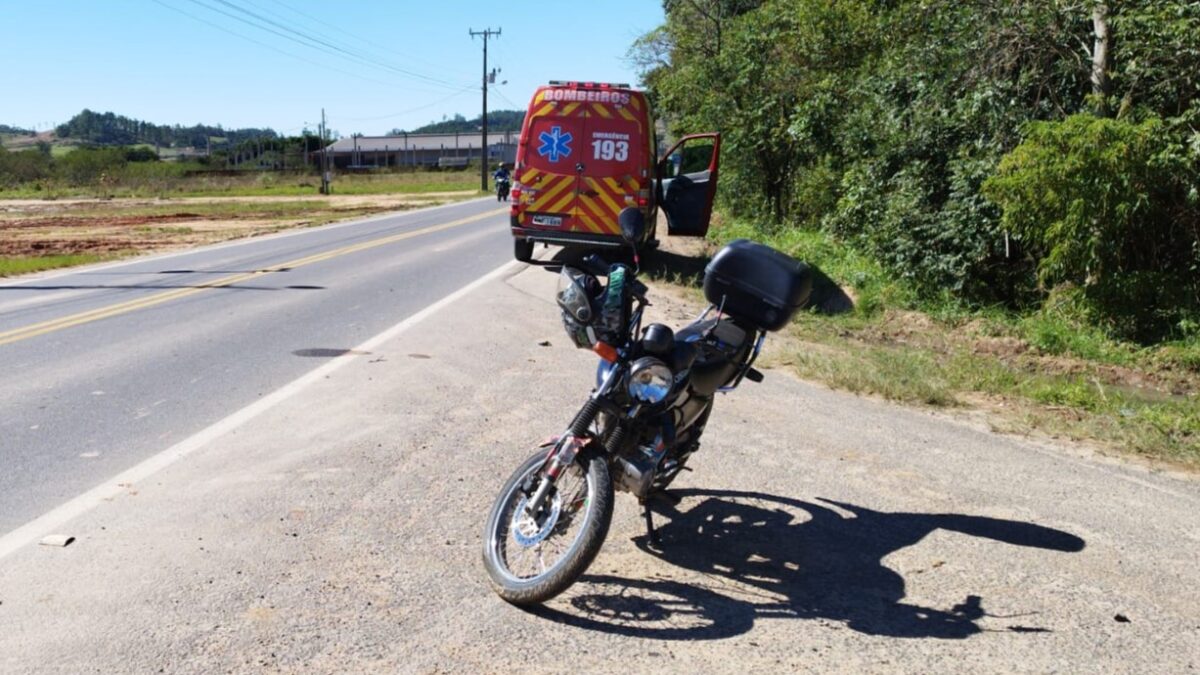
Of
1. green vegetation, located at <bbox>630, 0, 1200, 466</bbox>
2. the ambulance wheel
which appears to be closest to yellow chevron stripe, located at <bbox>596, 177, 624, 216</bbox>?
the ambulance wheel

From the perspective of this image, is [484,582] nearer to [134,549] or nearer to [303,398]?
[134,549]

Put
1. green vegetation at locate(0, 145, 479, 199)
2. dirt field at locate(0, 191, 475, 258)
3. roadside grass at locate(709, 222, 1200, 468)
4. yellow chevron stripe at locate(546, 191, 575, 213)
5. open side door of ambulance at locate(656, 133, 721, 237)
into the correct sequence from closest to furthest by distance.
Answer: roadside grass at locate(709, 222, 1200, 468), open side door of ambulance at locate(656, 133, 721, 237), yellow chevron stripe at locate(546, 191, 575, 213), dirt field at locate(0, 191, 475, 258), green vegetation at locate(0, 145, 479, 199)

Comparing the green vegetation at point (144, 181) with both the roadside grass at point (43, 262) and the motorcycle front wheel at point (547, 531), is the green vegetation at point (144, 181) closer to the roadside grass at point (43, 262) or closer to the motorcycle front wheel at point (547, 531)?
the roadside grass at point (43, 262)

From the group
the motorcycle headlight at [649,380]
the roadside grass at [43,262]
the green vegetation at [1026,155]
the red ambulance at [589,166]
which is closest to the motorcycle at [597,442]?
the motorcycle headlight at [649,380]

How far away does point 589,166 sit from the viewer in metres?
14.3

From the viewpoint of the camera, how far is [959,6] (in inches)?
519

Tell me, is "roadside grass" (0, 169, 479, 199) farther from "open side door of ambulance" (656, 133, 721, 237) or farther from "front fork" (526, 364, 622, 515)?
"front fork" (526, 364, 622, 515)

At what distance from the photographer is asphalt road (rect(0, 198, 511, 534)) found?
597 cm

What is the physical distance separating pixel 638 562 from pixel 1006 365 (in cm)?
681

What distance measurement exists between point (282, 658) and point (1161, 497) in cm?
459

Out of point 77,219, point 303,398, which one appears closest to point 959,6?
point 303,398

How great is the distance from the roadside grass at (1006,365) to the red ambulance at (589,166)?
110 inches

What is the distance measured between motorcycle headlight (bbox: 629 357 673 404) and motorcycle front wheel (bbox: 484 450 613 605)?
31 centimetres

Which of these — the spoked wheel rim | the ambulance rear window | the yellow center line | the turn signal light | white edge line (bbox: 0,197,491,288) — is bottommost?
white edge line (bbox: 0,197,491,288)
